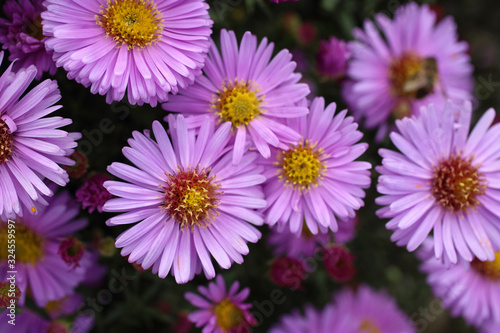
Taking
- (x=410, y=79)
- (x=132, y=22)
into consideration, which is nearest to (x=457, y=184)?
(x=410, y=79)

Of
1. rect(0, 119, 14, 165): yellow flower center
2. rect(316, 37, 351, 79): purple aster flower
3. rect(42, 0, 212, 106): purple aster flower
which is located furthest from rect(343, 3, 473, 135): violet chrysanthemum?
rect(0, 119, 14, 165): yellow flower center


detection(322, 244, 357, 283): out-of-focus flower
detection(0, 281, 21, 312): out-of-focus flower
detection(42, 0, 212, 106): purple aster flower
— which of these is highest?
detection(42, 0, 212, 106): purple aster flower

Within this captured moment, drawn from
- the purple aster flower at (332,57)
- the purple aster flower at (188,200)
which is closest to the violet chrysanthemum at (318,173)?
the purple aster flower at (188,200)

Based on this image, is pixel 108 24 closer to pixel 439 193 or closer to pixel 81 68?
pixel 81 68

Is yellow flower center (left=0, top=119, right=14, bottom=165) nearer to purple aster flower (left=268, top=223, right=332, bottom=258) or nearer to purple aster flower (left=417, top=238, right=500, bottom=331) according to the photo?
purple aster flower (left=268, top=223, right=332, bottom=258)

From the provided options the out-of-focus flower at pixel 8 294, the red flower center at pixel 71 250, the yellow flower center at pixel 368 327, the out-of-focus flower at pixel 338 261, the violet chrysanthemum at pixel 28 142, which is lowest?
the yellow flower center at pixel 368 327

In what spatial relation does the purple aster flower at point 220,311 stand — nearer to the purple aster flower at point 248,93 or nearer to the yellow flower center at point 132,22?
the purple aster flower at point 248,93
